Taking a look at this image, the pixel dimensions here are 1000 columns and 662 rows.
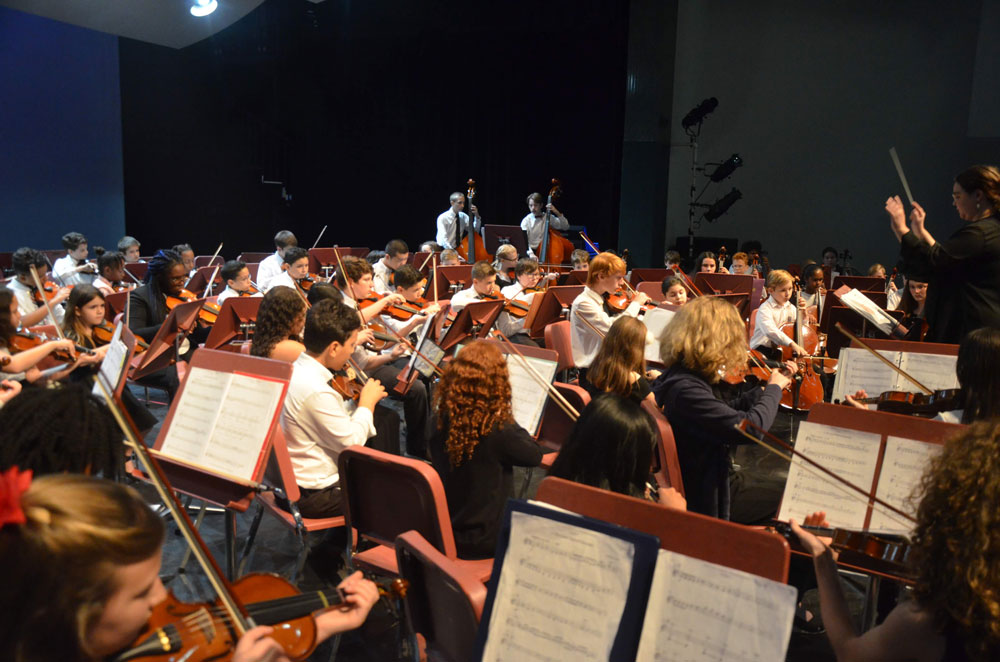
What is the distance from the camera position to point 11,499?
37.4 inches

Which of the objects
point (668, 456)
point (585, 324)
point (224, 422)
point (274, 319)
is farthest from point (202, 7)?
point (668, 456)

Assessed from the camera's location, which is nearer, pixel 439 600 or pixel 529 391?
pixel 439 600

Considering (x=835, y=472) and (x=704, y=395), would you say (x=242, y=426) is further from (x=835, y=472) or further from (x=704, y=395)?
(x=835, y=472)

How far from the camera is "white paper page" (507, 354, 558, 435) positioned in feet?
10.9

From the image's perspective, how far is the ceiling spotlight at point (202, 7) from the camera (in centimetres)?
905

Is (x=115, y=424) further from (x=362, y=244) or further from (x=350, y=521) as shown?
(x=362, y=244)

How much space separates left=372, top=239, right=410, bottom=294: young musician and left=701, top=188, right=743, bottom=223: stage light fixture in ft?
22.0

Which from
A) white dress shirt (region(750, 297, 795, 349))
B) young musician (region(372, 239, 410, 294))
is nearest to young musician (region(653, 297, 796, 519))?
white dress shirt (region(750, 297, 795, 349))

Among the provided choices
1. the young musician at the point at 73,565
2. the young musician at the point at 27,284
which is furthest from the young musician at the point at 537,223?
the young musician at the point at 73,565

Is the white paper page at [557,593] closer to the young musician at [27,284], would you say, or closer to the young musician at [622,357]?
the young musician at [622,357]

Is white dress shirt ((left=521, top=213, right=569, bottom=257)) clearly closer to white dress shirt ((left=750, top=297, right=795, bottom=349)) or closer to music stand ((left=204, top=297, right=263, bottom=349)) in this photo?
white dress shirt ((left=750, top=297, right=795, bottom=349))

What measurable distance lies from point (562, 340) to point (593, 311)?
0.93 ft

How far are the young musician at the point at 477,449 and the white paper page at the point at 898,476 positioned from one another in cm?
98

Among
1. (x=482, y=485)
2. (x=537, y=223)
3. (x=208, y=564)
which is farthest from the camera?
(x=537, y=223)
